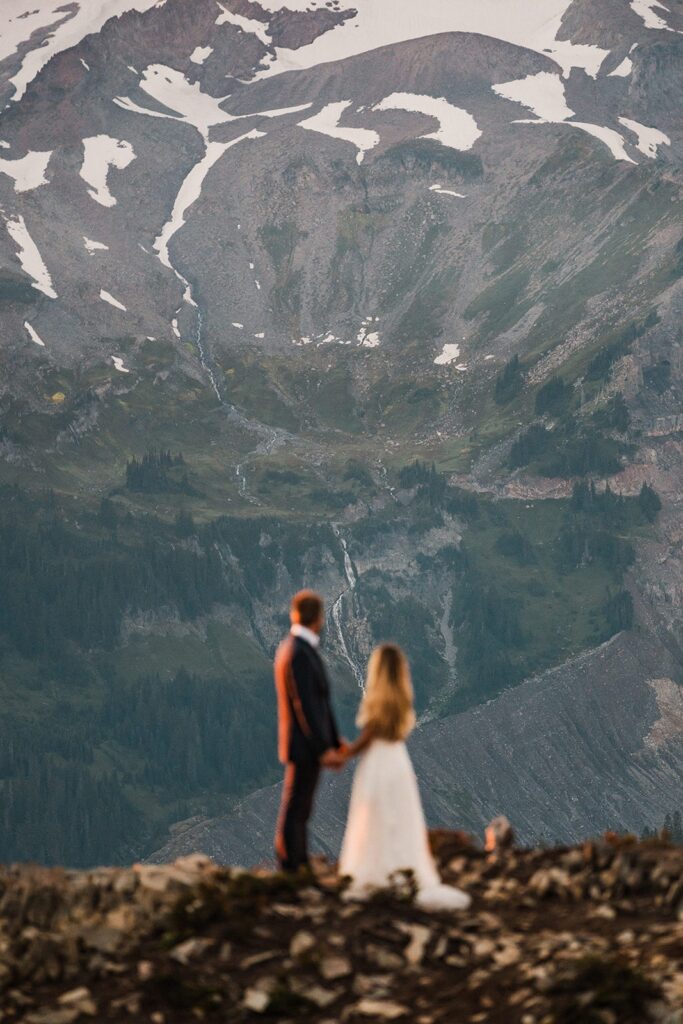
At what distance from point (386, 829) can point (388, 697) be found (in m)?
2.80

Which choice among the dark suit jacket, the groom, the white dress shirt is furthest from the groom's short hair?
the dark suit jacket

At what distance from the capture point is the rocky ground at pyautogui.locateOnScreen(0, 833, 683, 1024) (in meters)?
43.3

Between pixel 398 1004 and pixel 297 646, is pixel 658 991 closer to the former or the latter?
pixel 398 1004

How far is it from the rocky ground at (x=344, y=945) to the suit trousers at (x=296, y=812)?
71cm

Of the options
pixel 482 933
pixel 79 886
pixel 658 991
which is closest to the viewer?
pixel 658 991

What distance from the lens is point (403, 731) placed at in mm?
49531

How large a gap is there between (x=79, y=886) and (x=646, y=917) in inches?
482

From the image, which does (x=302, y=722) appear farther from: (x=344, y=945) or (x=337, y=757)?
(x=344, y=945)

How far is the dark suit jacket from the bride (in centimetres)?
87

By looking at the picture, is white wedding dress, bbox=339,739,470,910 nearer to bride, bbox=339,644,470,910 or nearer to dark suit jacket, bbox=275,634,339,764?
bride, bbox=339,644,470,910

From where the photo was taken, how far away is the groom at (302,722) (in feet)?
163

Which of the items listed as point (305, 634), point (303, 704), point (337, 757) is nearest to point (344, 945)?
point (337, 757)

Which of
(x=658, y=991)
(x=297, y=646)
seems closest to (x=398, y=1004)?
(x=658, y=991)

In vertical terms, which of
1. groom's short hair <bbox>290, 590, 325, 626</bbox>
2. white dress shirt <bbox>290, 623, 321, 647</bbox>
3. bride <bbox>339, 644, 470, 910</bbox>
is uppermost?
groom's short hair <bbox>290, 590, 325, 626</bbox>
